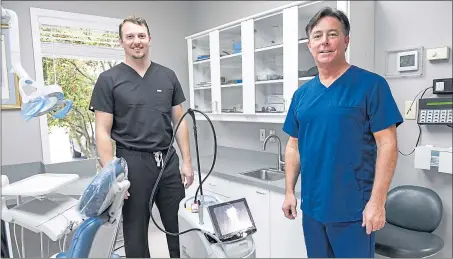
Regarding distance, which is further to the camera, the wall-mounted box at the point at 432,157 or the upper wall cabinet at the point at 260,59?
the upper wall cabinet at the point at 260,59

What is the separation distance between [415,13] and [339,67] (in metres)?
0.46

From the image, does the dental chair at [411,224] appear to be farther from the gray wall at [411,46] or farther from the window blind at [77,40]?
the window blind at [77,40]

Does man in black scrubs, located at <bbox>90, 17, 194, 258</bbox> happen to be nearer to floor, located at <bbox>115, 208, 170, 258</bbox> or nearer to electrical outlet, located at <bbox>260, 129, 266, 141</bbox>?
floor, located at <bbox>115, 208, 170, 258</bbox>

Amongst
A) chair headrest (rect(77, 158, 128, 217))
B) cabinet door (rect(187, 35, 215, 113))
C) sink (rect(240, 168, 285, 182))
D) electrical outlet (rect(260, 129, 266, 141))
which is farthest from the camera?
electrical outlet (rect(260, 129, 266, 141))

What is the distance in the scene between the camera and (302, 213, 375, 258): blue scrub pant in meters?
0.69

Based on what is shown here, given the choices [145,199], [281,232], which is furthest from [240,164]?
[145,199]

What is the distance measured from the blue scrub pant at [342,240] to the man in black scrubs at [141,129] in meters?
0.38

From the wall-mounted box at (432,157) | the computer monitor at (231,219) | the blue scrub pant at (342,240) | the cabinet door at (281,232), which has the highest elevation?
the wall-mounted box at (432,157)

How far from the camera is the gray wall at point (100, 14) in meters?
0.63

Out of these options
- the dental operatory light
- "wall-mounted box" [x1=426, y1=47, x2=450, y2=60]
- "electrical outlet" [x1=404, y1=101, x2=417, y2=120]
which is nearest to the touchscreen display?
the dental operatory light

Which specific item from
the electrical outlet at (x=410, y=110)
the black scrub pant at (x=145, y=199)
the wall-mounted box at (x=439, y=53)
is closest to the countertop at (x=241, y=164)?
the black scrub pant at (x=145, y=199)

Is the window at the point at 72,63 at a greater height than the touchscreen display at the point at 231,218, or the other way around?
the window at the point at 72,63

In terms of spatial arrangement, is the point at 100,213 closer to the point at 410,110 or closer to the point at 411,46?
the point at 410,110

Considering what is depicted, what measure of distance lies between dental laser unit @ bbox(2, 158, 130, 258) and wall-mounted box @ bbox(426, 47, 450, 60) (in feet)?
2.92
